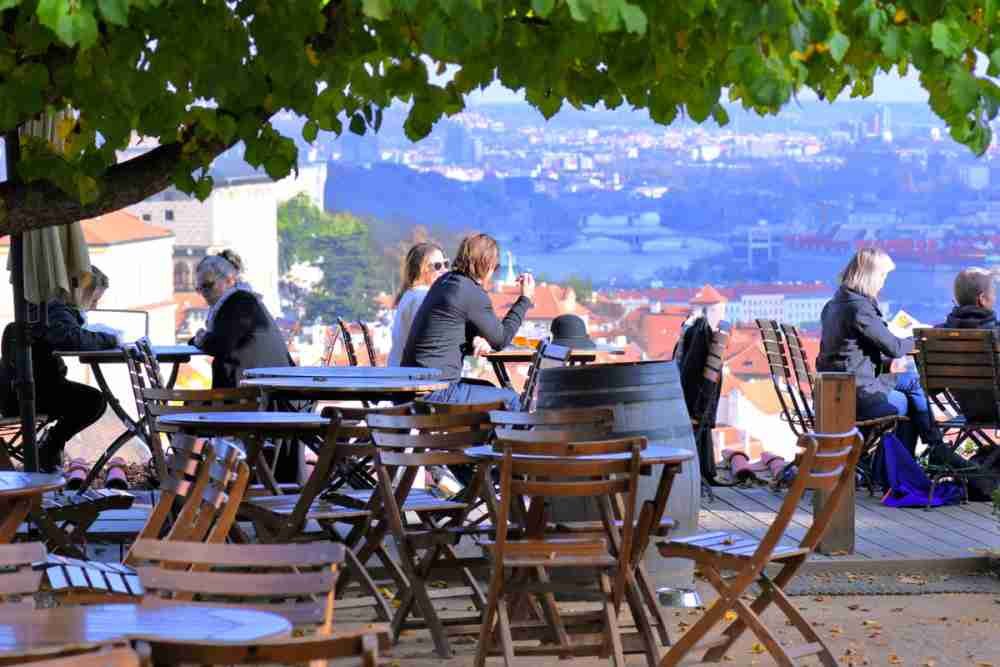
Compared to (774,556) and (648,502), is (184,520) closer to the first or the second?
(648,502)

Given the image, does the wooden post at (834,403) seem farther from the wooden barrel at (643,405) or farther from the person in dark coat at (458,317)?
the person in dark coat at (458,317)

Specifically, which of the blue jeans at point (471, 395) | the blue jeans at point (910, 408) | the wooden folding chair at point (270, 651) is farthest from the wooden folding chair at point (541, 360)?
the wooden folding chair at point (270, 651)

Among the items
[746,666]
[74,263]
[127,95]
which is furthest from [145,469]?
[127,95]

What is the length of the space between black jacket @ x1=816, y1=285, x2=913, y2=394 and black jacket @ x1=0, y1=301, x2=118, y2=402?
4193 millimetres

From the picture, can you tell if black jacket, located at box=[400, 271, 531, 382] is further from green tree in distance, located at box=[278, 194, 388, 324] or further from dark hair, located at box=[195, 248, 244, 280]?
green tree in distance, located at box=[278, 194, 388, 324]

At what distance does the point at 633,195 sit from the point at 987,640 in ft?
45.2

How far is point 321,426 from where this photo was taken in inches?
299

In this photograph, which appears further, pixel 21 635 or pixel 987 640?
pixel 987 640

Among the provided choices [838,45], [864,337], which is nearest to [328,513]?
[838,45]

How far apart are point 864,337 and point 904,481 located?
0.88 metres

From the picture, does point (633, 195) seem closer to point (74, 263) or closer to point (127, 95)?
point (74, 263)

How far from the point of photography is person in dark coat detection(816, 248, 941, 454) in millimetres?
11000

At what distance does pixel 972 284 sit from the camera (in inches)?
446

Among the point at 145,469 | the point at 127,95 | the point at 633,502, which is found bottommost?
the point at 145,469
